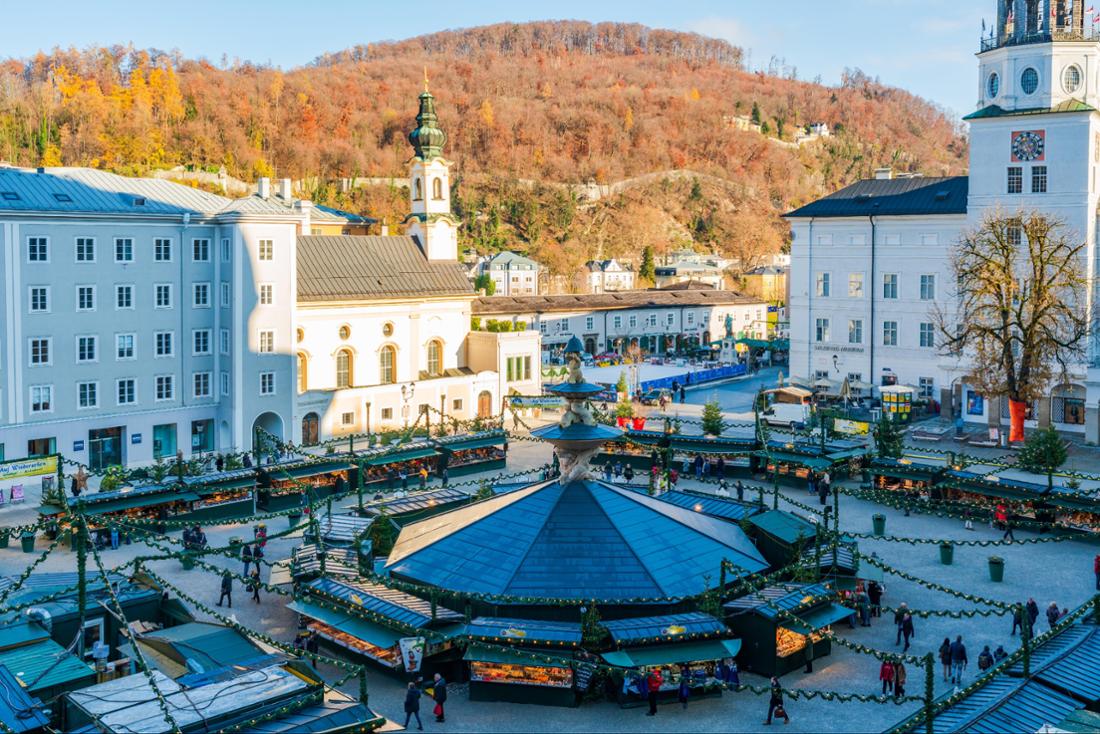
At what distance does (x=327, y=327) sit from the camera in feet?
168

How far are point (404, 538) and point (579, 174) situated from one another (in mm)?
125155

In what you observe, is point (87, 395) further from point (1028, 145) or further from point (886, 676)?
point (1028, 145)

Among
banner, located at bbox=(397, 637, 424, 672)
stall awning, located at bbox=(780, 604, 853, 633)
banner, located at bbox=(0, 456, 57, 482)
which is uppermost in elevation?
banner, located at bbox=(0, 456, 57, 482)

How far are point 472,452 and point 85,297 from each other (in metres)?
16.4

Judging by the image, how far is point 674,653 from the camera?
21562 mm

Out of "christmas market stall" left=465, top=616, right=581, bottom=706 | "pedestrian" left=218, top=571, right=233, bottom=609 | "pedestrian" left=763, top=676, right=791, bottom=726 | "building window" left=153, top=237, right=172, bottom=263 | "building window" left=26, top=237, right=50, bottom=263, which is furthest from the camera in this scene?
"building window" left=153, top=237, right=172, bottom=263

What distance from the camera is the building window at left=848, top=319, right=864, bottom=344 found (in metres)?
59.1

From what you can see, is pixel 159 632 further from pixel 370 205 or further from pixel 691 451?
pixel 370 205

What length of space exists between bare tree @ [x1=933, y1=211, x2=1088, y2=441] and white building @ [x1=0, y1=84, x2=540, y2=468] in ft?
80.0

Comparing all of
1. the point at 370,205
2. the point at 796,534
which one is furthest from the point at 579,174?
the point at 796,534

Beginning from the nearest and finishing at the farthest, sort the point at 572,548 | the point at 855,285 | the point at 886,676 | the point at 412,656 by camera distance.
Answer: the point at 886,676, the point at 412,656, the point at 572,548, the point at 855,285

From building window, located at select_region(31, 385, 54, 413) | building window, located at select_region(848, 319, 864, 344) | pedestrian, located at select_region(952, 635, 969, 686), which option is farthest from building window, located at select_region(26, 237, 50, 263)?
building window, located at select_region(848, 319, 864, 344)

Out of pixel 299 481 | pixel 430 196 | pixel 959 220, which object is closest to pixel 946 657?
pixel 299 481

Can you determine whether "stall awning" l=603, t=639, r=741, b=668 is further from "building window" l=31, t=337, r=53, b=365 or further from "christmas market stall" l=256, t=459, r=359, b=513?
"building window" l=31, t=337, r=53, b=365
